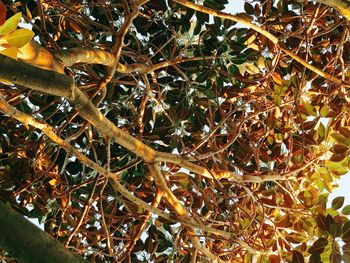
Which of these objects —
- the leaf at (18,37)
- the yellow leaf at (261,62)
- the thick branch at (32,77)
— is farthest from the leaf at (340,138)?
the leaf at (18,37)

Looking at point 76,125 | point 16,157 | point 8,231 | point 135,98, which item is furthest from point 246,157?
point 8,231

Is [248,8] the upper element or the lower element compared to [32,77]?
lower

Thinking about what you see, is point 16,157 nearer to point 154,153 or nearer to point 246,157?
point 154,153

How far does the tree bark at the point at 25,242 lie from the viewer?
0.69 m

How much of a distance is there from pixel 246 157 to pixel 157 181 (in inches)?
26.3

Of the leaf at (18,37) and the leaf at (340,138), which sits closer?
the leaf at (18,37)

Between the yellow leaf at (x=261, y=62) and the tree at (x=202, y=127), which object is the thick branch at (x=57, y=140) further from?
the yellow leaf at (x=261, y=62)

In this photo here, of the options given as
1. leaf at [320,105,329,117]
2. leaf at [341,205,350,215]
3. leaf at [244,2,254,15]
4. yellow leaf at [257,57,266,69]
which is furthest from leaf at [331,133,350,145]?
leaf at [244,2,254,15]

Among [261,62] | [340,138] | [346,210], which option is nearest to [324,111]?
[340,138]

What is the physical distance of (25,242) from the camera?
2.27 ft

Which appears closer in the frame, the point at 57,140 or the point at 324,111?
the point at 57,140

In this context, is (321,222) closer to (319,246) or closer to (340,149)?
(319,246)

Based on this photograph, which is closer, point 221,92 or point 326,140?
point 221,92

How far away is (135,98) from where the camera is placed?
8.75 feet
